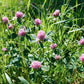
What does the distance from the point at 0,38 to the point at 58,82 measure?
2.81ft

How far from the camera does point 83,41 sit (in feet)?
3.87

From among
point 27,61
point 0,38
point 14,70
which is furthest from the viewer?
point 0,38

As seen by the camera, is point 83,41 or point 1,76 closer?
point 83,41

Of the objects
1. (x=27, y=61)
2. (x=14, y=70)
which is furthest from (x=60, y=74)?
(x=14, y=70)

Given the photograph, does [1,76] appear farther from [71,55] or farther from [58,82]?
[71,55]

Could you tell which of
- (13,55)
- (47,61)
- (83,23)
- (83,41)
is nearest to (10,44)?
(13,55)

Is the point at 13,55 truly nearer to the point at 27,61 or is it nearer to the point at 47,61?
the point at 27,61

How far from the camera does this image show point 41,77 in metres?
1.21

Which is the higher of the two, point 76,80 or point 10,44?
point 10,44

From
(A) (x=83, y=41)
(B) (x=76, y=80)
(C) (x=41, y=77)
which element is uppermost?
(A) (x=83, y=41)

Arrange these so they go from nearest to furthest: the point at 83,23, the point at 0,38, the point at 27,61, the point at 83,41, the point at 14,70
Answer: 1. the point at 83,41
2. the point at 27,61
3. the point at 14,70
4. the point at 0,38
5. the point at 83,23

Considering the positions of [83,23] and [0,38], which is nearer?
[0,38]

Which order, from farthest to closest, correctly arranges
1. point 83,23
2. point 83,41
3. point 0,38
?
point 83,23 → point 0,38 → point 83,41

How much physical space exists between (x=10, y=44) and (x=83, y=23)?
1.13 metres
